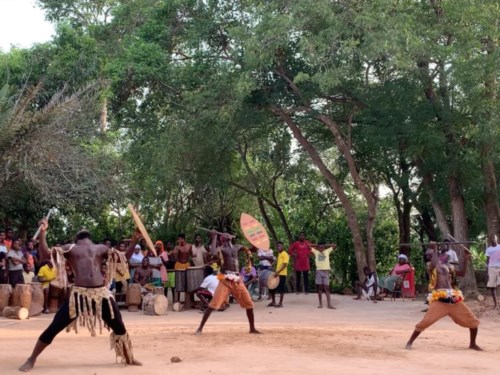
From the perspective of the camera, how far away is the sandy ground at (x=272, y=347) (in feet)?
27.0

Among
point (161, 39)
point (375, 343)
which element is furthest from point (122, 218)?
point (375, 343)

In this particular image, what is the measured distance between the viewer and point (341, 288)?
931 inches

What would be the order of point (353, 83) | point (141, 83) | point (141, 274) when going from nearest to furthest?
point (141, 274) < point (353, 83) < point (141, 83)

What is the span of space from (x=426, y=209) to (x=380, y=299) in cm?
538

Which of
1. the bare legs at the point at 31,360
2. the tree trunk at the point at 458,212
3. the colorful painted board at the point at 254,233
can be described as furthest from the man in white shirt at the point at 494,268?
the bare legs at the point at 31,360

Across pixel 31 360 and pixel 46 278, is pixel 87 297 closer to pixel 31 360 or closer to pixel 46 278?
pixel 31 360

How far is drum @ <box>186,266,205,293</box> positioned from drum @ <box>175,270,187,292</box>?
150 mm

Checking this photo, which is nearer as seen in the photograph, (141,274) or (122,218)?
(141,274)

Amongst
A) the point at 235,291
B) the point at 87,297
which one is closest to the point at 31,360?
the point at 87,297

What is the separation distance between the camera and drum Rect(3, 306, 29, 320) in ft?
46.5

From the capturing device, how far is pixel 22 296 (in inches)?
569

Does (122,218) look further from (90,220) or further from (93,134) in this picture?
(93,134)

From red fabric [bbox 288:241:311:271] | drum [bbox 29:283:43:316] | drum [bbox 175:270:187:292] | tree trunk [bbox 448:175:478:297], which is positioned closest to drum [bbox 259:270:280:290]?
red fabric [bbox 288:241:311:271]

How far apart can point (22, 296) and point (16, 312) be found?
14.8 inches
